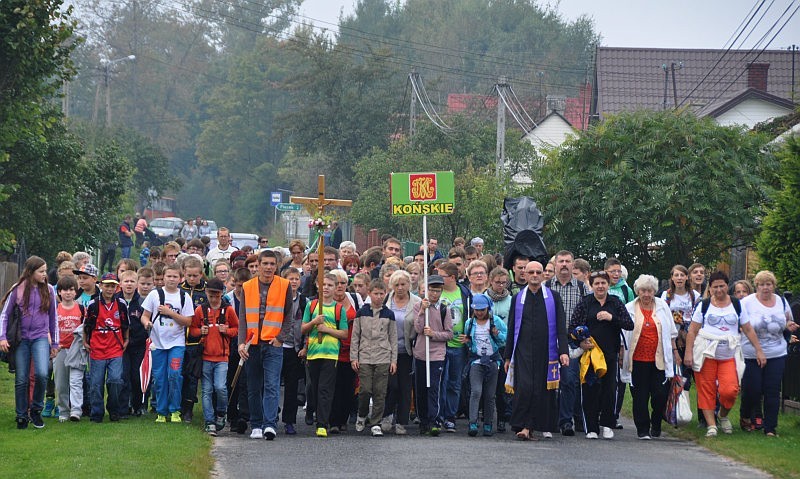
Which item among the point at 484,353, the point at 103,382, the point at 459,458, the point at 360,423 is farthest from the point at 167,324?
the point at 459,458

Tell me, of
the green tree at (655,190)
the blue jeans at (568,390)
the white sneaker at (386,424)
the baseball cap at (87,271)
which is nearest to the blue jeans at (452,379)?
the white sneaker at (386,424)

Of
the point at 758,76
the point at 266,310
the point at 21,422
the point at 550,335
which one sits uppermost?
the point at 758,76

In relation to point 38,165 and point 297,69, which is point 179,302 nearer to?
point 38,165

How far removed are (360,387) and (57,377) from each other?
11.2 ft

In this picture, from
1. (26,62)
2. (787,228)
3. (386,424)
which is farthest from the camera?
(26,62)

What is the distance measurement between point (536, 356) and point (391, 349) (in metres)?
1.53

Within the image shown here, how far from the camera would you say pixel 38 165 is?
1002 inches

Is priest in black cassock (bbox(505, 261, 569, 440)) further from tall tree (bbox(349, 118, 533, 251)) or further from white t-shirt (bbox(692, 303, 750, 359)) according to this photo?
tall tree (bbox(349, 118, 533, 251))

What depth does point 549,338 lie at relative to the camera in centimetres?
1362

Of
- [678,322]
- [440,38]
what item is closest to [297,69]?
[440,38]

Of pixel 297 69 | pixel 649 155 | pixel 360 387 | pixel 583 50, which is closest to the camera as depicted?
pixel 360 387

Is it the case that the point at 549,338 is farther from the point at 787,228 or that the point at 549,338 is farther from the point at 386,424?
the point at 787,228

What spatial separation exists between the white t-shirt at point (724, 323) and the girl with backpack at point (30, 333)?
700cm

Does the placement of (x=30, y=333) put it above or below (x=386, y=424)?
above
